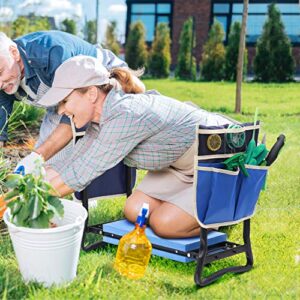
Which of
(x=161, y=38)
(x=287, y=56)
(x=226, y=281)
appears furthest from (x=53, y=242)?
(x=161, y=38)

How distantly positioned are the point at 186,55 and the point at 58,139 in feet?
30.5

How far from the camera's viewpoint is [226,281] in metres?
2.80

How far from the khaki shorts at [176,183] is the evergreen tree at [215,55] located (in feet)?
29.3

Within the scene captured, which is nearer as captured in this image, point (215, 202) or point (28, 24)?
point (215, 202)

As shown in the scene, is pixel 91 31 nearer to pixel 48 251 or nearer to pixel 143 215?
pixel 143 215

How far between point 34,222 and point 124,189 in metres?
1.04

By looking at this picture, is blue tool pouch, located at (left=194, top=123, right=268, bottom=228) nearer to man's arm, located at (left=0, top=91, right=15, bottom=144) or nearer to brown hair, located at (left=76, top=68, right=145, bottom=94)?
brown hair, located at (left=76, top=68, right=145, bottom=94)

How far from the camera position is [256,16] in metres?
12.9

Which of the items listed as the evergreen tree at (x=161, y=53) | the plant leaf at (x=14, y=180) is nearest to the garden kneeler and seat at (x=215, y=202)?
the plant leaf at (x=14, y=180)

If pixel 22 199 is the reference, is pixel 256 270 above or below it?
below

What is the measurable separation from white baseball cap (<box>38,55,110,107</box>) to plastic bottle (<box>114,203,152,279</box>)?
25.5 inches

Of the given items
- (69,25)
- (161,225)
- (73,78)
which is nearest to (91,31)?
(69,25)

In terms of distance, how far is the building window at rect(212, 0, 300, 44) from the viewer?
41.5 feet

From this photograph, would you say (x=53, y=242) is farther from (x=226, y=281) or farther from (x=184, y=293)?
(x=226, y=281)
